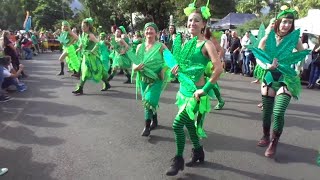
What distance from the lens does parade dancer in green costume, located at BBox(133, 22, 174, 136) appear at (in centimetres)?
538

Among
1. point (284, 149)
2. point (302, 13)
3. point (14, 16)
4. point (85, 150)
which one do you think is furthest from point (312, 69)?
point (14, 16)

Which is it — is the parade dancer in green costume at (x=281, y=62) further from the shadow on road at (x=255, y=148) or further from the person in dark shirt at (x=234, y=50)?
the person in dark shirt at (x=234, y=50)

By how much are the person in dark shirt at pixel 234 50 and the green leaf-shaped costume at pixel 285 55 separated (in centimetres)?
934

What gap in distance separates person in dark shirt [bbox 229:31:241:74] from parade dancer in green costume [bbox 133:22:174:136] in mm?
8881

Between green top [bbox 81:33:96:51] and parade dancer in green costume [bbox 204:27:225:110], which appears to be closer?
parade dancer in green costume [bbox 204:27:225:110]

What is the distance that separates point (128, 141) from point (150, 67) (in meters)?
1.19

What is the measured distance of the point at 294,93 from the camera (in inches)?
187

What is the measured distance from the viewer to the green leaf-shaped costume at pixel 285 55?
15.2ft

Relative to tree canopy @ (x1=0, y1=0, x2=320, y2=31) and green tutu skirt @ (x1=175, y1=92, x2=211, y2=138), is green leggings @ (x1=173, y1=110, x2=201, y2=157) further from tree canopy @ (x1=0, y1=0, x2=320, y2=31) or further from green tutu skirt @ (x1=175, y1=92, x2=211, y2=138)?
tree canopy @ (x1=0, y1=0, x2=320, y2=31)

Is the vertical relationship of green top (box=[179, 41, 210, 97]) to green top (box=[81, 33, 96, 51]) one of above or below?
below

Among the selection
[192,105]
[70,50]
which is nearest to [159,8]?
[70,50]

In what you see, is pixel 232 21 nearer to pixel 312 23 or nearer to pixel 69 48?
pixel 312 23

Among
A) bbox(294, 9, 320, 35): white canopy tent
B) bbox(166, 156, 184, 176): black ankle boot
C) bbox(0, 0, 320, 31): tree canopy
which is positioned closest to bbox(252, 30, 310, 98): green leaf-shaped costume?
bbox(166, 156, 184, 176): black ankle boot

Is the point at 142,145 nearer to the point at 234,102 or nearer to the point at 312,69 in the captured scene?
the point at 234,102
